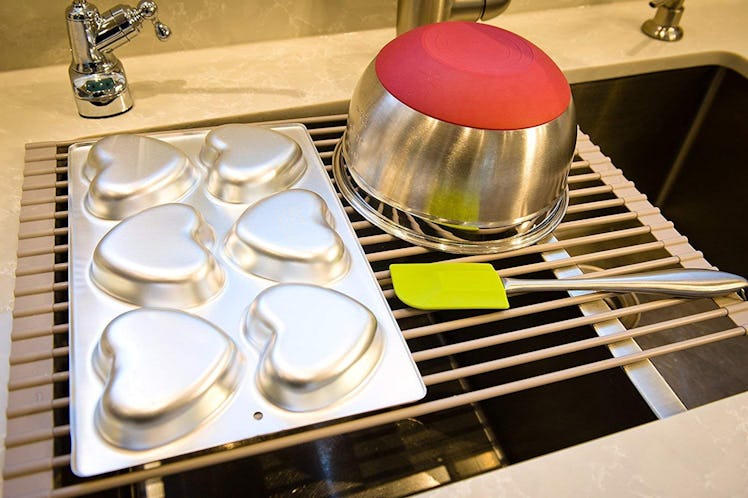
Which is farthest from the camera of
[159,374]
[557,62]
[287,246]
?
[557,62]

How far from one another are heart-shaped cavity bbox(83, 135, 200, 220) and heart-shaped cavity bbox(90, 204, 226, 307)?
48 mm

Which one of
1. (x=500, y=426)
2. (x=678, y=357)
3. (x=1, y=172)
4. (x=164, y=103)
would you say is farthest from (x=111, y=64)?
(x=678, y=357)

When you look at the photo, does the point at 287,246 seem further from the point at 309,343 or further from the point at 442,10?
the point at 442,10

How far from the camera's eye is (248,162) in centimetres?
68

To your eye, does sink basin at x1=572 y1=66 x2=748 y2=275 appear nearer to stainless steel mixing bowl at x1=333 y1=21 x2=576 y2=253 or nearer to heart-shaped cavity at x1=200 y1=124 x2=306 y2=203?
stainless steel mixing bowl at x1=333 y1=21 x2=576 y2=253

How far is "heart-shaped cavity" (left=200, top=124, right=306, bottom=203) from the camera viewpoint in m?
0.66

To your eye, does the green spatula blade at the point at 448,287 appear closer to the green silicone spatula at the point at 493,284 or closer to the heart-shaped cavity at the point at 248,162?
the green silicone spatula at the point at 493,284

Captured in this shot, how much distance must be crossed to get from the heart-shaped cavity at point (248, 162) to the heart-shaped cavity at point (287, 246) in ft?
0.16

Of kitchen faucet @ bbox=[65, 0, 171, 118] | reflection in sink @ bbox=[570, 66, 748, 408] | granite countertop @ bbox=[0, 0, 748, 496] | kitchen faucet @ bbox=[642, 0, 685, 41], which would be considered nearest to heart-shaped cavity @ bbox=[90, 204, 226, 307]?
granite countertop @ bbox=[0, 0, 748, 496]

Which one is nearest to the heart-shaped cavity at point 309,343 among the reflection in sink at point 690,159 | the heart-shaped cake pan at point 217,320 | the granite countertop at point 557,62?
the heart-shaped cake pan at point 217,320

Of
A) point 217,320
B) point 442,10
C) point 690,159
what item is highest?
point 442,10

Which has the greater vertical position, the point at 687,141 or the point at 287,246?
the point at 287,246

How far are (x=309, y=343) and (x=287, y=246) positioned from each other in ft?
0.39

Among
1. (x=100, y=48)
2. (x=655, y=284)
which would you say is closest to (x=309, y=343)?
(x=655, y=284)
